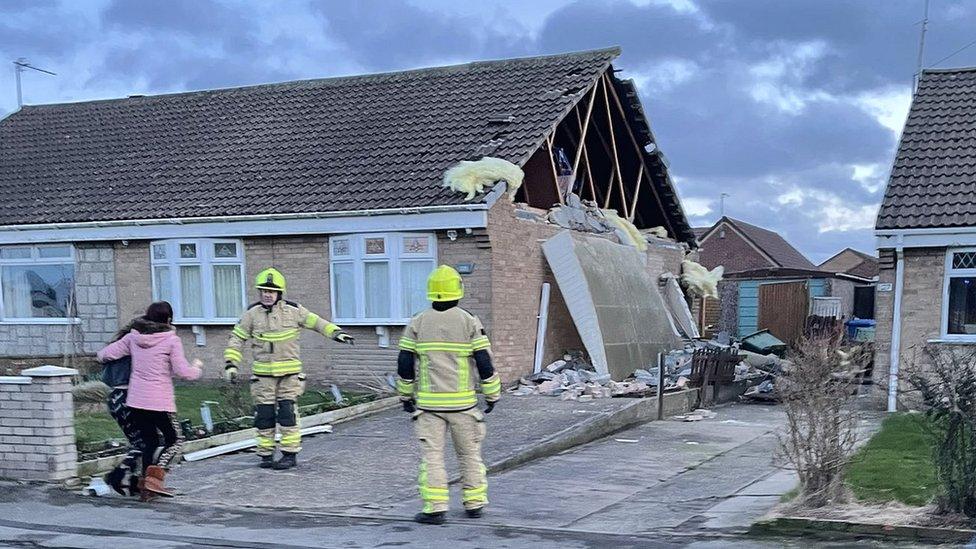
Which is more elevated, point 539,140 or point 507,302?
point 539,140

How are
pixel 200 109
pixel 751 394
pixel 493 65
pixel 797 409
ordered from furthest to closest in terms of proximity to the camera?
1. pixel 200 109
2. pixel 493 65
3. pixel 751 394
4. pixel 797 409

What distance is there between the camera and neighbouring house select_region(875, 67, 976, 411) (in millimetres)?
12969

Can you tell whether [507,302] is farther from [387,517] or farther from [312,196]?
[387,517]

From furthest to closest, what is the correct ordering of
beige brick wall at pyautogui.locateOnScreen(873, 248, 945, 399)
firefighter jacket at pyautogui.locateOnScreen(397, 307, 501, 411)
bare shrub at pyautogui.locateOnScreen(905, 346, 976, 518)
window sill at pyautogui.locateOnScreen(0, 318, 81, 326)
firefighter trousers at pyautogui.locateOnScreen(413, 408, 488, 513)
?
1. window sill at pyautogui.locateOnScreen(0, 318, 81, 326)
2. beige brick wall at pyautogui.locateOnScreen(873, 248, 945, 399)
3. firefighter jacket at pyautogui.locateOnScreen(397, 307, 501, 411)
4. firefighter trousers at pyautogui.locateOnScreen(413, 408, 488, 513)
5. bare shrub at pyautogui.locateOnScreen(905, 346, 976, 518)

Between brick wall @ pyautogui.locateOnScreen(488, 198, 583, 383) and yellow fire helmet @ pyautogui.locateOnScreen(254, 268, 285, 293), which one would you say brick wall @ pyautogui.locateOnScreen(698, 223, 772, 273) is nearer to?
brick wall @ pyautogui.locateOnScreen(488, 198, 583, 383)

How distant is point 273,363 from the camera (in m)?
8.86

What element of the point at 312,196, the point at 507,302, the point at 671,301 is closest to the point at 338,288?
the point at 312,196

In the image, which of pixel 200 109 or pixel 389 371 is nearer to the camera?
pixel 389 371

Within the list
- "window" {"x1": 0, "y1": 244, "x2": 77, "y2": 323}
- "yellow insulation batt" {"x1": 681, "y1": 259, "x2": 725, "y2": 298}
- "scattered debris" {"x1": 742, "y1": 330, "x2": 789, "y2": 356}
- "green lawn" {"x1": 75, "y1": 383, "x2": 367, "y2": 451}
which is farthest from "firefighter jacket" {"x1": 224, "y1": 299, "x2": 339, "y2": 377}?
"scattered debris" {"x1": 742, "y1": 330, "x2": 789, "y2": 356}

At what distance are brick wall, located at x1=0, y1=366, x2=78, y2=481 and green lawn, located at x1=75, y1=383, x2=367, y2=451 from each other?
679 millimetres

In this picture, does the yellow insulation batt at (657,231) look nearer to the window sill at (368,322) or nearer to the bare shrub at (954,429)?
the window sill at (368,322)

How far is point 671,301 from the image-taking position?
19.6 meters

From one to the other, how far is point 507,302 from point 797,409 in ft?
24.8

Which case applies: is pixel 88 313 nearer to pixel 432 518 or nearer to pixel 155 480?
pixel 155 480
